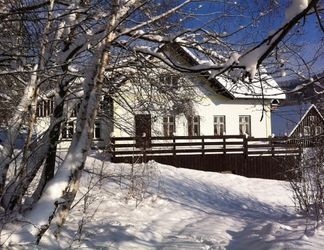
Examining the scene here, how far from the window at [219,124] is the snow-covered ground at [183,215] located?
22.0 feet

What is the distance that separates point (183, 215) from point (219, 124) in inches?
495

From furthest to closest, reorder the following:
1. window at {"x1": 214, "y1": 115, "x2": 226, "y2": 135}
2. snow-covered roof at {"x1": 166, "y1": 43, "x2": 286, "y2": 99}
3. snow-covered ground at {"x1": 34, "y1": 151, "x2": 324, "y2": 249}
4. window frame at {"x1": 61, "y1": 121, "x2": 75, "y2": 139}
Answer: window at {"x1": 214, "y1": 115, "x2": 226, "y2": 135}, window frame at {"x1": 61, "y1": 121, "x2": 75, "y2": 139}, snow-covered ground at {"x1": 34, "y1": 151, "x2": 324, "y2": 249}, snow-covered roof at {"x1": 166, "y1": 43, "x2": 286, "y2": 99}

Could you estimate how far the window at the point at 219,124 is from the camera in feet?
70.3

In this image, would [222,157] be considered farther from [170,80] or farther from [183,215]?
[170,80]

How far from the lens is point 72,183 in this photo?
4914mm

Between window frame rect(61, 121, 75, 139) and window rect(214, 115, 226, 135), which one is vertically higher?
window rect(214, 115, 226, 135)

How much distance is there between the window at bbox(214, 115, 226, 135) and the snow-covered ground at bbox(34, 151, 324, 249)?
670 centimetres

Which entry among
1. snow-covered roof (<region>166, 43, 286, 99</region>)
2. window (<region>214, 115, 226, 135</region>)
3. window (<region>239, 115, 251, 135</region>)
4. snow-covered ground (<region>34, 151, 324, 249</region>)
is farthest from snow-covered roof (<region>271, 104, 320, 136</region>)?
window (<region>239, 115, 251, 135</region>)

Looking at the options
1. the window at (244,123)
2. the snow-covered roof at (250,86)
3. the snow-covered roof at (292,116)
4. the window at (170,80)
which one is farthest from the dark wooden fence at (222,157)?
the window at (170,80)

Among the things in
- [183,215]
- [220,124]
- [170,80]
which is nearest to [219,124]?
[220,124]

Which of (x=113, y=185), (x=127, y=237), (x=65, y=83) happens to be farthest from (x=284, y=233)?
(x=113, y=185)

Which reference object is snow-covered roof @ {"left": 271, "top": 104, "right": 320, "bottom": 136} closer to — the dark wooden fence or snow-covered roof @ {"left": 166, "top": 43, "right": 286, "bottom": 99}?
snow-covered roof @ {"left": 166, "top": 43, "right": 286, "bottom": 99}

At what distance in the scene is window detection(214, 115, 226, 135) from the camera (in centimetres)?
2143

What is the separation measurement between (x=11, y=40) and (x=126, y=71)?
220 centimetres
